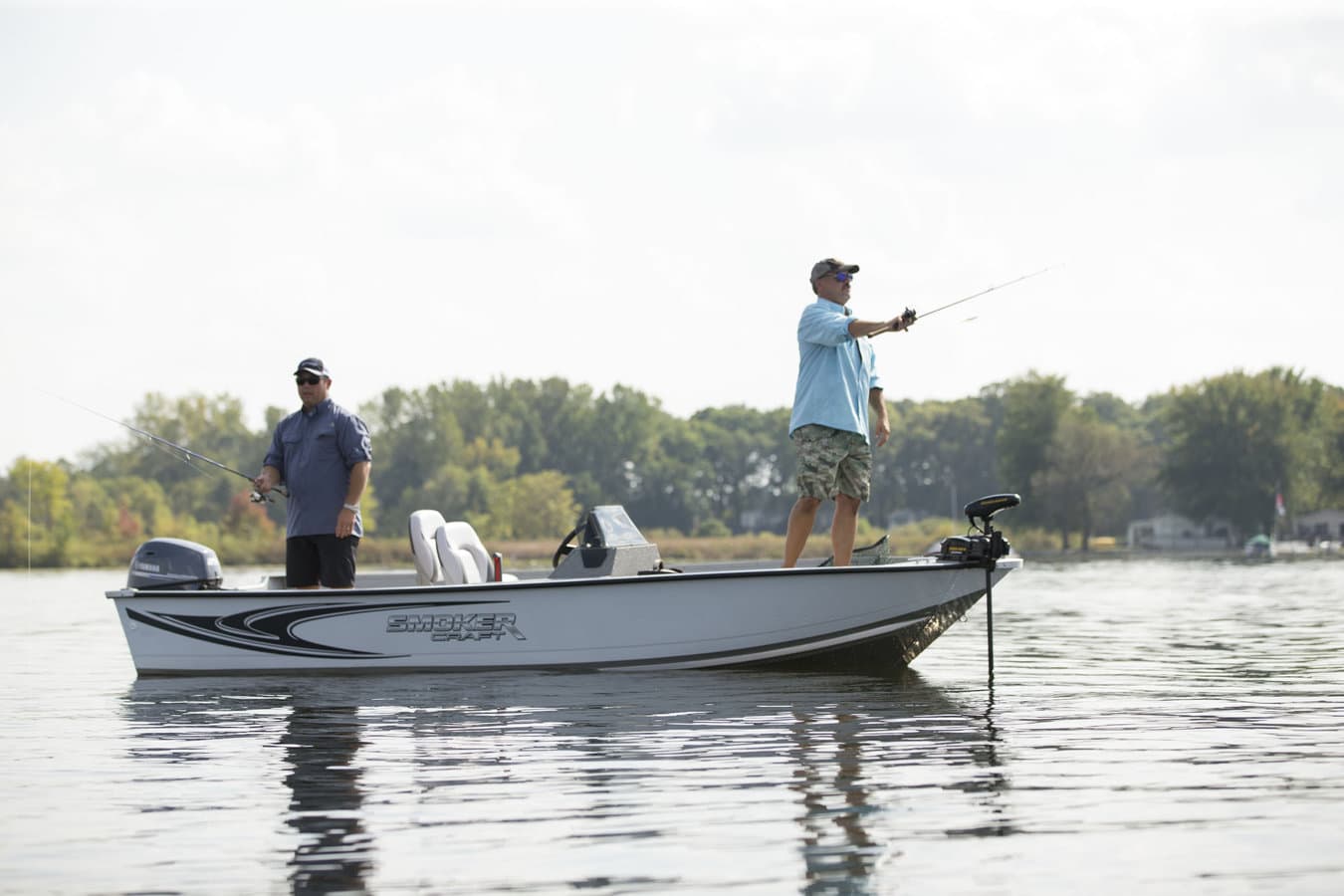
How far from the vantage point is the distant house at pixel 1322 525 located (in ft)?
379

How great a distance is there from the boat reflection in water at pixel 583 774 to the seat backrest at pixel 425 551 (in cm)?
68

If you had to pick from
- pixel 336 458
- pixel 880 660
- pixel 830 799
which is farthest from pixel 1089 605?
pixel 830 799

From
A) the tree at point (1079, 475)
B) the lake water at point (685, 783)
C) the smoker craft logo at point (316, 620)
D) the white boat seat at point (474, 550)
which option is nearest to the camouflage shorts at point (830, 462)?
the lake water at point (685, 783)

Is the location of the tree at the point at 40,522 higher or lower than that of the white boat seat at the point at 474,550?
higher

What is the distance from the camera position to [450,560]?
10.7 metres

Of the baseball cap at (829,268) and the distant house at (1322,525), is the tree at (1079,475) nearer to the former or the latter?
the distant house at (1322,525)

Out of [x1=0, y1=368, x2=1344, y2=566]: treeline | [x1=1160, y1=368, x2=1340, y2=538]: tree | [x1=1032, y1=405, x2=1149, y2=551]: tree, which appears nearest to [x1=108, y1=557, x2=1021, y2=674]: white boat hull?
[x1=0, y1=368, x2=1344, y2=566]: treeline

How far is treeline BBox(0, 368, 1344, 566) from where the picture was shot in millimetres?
98188

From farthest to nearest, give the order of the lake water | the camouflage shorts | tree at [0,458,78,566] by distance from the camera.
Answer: tree at [0,458,78,566], the camouflage shorts, the lake water

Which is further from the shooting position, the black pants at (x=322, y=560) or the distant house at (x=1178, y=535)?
the distant house at (x=1178, y=535)

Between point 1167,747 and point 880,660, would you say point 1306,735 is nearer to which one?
point 1167,747

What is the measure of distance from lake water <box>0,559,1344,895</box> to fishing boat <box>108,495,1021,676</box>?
0.69 ft

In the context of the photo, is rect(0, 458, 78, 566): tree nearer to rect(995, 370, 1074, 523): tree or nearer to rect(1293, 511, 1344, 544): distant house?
rect(995, 370, 1074, 523): tree

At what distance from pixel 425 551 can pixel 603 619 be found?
114 cm
